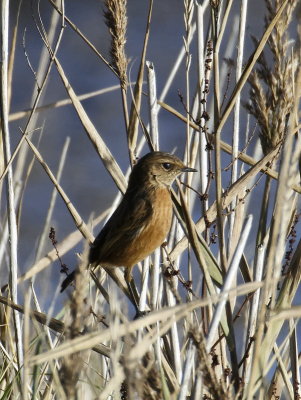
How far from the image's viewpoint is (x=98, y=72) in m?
8.53

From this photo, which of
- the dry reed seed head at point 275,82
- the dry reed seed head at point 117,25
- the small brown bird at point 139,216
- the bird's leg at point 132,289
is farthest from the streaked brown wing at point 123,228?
the dry reed seed head at point 275,82

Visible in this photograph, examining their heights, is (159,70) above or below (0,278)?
above

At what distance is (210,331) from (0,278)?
90.7 inches

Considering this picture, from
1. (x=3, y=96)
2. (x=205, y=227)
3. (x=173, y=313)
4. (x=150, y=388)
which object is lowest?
(x=150, y=388)

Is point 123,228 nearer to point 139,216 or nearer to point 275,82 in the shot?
point 139,216

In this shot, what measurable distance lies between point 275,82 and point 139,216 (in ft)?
5.24

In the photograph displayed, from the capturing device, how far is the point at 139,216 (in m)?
3.83

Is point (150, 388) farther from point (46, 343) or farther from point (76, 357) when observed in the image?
point (46, 343)

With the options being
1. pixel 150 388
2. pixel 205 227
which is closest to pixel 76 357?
pixel 150 388

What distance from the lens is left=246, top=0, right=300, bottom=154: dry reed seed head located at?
2.33 metres

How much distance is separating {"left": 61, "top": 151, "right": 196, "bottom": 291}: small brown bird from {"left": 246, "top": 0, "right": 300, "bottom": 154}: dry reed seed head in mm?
1139

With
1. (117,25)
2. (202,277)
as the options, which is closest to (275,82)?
(117,25)

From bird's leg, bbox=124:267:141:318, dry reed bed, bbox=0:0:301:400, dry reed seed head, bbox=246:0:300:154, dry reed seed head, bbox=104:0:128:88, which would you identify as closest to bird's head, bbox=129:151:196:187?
dry reed bed, bbox=0:0:301:400

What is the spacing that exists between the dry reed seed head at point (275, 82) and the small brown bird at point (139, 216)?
1.14 metres
